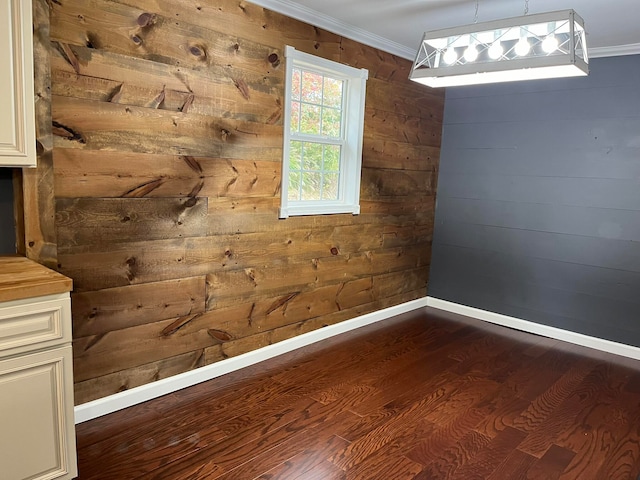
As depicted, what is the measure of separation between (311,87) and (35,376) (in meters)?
2.67

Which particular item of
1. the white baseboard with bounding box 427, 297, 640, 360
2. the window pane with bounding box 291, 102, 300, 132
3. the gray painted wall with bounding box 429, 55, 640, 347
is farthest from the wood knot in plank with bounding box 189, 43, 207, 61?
the white baseboard with bounding box 427, 297, 640, 360

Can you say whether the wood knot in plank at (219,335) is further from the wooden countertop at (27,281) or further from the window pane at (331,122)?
the window pane at (331,122)

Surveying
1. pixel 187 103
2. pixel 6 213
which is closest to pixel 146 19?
pixel 187 103

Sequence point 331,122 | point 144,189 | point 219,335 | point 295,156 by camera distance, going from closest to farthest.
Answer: point 144,189
point 219,335
point 295,156
point 331,122

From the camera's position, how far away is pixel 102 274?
254cm

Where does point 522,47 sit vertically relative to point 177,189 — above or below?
above

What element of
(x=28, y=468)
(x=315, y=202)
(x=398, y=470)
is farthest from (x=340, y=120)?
(x=28, y=468)

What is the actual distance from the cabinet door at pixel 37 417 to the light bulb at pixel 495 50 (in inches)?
94.2

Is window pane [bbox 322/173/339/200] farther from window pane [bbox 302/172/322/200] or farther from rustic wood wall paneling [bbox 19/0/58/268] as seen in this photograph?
rustic wood wall paneling [bbox 19/0/58/268]

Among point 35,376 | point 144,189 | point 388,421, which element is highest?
point 144,189

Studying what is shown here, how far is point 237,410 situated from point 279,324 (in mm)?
903

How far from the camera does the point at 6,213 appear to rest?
2199mm

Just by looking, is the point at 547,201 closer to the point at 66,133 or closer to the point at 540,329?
the point at 540,329

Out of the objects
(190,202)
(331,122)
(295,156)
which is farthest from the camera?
(331,122)
